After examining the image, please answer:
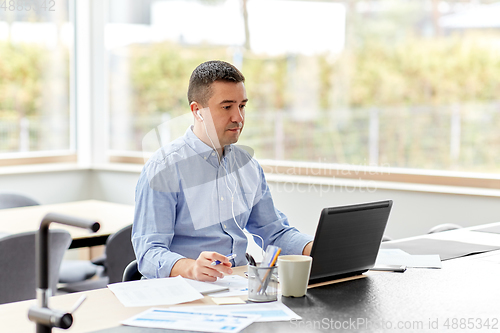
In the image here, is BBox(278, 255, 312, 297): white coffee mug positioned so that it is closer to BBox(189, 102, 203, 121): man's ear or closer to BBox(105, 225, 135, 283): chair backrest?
BBox(189, 102, 203, 121): man's ear

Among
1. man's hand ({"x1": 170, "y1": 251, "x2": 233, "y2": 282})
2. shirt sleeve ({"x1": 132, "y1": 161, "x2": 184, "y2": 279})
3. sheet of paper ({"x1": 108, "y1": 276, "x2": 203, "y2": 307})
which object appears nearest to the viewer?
sheet of paper ({"x1": 108, "y1": 276, "x2": 203, "y2": 307})

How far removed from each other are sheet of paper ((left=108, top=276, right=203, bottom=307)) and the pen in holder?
129 mm

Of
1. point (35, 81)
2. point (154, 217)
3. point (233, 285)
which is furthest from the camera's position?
point (35, 81)

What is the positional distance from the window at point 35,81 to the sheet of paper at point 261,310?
12.5 feet

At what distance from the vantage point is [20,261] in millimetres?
2129

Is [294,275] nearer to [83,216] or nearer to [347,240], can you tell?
[347,240]

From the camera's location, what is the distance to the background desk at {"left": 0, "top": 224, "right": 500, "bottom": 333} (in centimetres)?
114

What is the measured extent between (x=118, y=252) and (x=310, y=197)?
1.66 metres

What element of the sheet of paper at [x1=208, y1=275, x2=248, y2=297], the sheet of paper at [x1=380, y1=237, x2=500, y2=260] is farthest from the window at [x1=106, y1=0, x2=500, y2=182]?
the sheet of paper at [x1=208, y1=275, x2=248, y2=297]

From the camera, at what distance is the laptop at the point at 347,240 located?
1389mm

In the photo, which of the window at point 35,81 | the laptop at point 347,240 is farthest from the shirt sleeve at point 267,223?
the window at point 35,81

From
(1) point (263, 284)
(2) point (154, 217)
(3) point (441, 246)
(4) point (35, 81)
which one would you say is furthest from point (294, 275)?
(4) point (35, 81)

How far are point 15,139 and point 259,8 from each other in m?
2.24

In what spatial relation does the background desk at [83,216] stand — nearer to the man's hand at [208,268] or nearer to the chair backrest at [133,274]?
the chair backrest at [133,274]
